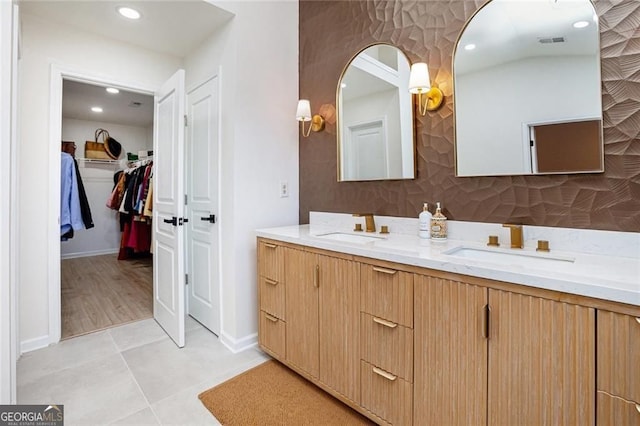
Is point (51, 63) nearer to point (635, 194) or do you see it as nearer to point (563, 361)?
point (563, 361)

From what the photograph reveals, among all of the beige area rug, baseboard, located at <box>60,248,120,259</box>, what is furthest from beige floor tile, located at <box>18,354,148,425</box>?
baseboard, located at <box>60,248,120,259</box>

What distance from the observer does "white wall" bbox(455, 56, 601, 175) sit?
1.33 metres

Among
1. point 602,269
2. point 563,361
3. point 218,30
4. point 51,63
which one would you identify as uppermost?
point 218,30

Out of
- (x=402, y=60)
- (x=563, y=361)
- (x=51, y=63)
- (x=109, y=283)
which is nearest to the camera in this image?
(x=563, y=361)

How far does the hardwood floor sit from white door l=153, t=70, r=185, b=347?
0.46 meters

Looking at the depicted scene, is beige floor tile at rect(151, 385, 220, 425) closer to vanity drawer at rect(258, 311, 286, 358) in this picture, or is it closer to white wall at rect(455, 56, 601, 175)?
vanity drawer at rect(258, 311, 286, 358)

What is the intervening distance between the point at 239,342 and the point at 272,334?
1.23ft

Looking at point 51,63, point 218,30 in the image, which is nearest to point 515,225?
point 218,30

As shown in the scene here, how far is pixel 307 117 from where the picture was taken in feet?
7.60

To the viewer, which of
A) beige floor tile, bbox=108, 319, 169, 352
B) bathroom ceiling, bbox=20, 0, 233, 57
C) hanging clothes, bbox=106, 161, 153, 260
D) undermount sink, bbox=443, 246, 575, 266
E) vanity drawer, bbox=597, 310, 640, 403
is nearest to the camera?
vanity drawer, bbox=597, 310, 640, 403

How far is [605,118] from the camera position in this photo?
1.28m

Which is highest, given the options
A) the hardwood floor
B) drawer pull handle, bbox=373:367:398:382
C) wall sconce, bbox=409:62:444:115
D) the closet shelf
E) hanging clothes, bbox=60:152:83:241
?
the closet shelf

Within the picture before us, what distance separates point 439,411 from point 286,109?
87.9 inches

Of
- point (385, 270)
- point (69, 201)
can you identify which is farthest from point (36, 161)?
point (385, 270)
